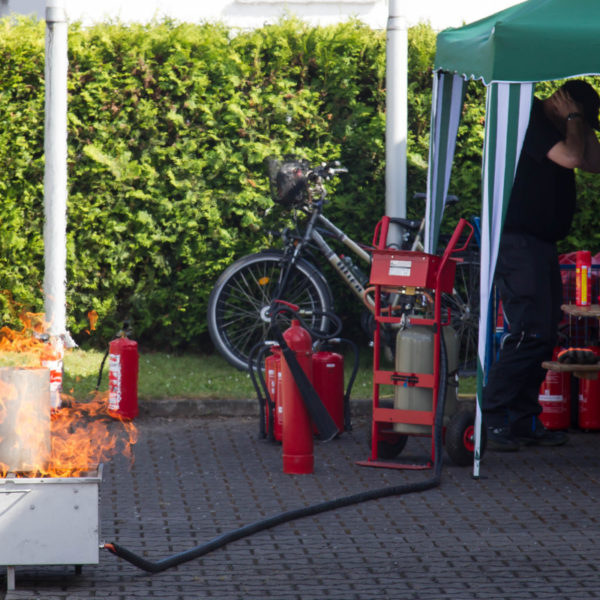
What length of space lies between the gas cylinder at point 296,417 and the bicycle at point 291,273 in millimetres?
2693

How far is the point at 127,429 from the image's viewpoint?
8312mm

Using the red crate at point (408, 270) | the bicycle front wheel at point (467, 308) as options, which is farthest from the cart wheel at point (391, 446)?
the bicycle front wheel at point (467, 308)

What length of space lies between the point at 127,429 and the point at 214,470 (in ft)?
4.35

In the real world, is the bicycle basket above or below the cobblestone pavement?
above

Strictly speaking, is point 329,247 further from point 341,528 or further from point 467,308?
point 341,528

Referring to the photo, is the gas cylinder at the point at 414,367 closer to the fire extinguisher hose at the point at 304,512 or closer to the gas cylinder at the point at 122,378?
the fire extinguisher hose at the point at 304,512

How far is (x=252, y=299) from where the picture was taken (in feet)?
33.9

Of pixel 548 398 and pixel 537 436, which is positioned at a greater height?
pixel 548 398

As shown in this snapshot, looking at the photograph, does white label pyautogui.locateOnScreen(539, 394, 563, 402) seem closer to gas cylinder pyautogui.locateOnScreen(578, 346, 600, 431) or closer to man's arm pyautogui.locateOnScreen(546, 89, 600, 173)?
gas cylinder pyautogui.locateOnScreen(578, 346, 600, 431)

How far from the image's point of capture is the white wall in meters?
14.5

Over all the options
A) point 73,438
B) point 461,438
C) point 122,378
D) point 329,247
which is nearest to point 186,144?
point 329,247

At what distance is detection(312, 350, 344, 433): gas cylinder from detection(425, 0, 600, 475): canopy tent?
133 cm

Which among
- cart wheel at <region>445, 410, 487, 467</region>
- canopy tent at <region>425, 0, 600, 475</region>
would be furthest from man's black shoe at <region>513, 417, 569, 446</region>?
canopy tent at <region>425, 0, 600, 475</region>

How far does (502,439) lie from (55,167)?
412cm
